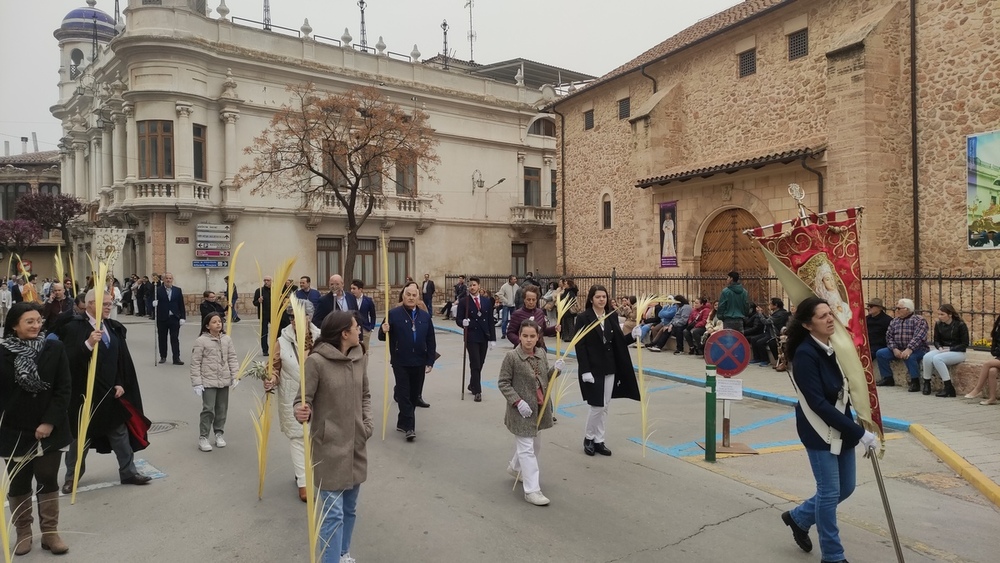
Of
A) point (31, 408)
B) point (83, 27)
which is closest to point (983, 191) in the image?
point (31, 408)

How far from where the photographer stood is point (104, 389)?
20.0 feet

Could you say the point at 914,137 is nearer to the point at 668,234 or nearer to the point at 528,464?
the point at 668,234

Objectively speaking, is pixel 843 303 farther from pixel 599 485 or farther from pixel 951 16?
pixel 951 16

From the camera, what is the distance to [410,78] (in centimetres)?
3178

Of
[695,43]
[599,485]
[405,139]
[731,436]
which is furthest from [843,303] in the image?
[405,139]

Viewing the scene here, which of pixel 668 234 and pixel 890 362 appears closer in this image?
pixel 890 362

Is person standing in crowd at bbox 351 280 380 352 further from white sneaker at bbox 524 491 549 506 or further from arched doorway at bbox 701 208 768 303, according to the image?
arched doorway at bbox 701 208 768 303

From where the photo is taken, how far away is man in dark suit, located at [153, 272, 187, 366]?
14289 mm

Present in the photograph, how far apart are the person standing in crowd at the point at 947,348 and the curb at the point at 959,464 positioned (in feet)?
7.86

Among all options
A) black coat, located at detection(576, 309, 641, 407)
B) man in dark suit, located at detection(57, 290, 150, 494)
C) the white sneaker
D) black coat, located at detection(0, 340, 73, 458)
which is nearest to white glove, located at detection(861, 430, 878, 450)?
the white sneaker

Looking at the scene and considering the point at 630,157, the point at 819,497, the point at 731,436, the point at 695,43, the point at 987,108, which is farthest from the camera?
the point at 630,157

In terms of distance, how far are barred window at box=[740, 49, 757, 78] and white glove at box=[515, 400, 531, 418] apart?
17146 mm

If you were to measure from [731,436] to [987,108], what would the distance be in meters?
11.5

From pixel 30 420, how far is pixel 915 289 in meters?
17.0
